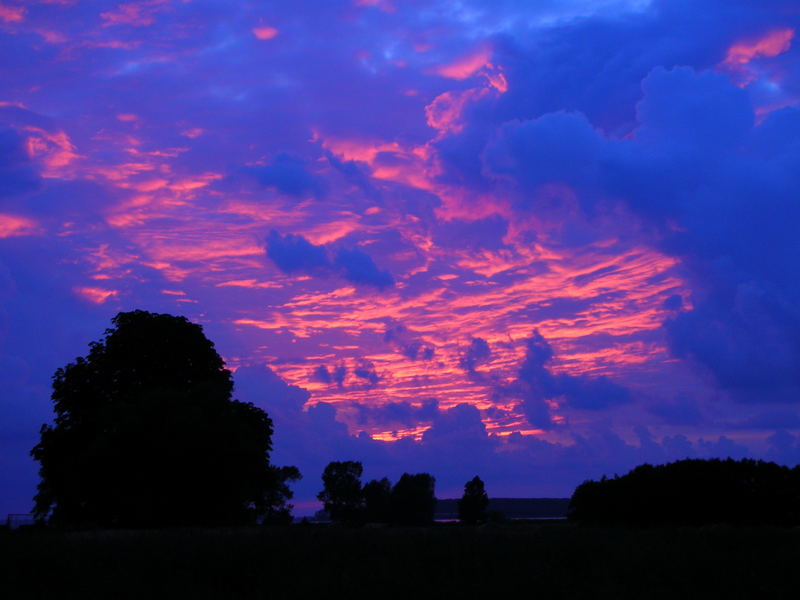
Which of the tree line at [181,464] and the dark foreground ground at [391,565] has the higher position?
the tree line at [181,464]

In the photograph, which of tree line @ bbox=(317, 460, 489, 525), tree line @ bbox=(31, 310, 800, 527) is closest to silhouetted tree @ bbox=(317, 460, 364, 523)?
tree line @ bbox=(317, 460, 489, 525)

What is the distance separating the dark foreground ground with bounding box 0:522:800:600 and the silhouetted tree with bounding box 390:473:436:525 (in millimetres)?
69307

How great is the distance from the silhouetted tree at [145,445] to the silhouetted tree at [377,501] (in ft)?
173

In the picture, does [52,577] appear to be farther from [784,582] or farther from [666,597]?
[784,582]

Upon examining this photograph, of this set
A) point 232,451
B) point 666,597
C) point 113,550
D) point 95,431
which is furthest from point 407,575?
point 95,431

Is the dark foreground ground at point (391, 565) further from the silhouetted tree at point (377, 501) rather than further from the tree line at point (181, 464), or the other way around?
the silhouetted tree at point (377, 501)

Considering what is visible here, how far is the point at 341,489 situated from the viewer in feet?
351

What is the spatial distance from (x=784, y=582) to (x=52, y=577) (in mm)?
19203

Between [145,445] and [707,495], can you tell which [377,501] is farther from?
[145,445]

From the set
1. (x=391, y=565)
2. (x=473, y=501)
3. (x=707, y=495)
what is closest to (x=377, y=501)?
(x=473, y=501)

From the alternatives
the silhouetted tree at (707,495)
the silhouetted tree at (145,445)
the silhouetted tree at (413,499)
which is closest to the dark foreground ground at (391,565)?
the silhouetted tree at (145,445)

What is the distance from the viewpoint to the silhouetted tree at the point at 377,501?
332 feet

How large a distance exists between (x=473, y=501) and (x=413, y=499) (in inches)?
297

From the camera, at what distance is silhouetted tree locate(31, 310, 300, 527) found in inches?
1631
